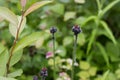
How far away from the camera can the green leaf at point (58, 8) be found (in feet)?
6.73

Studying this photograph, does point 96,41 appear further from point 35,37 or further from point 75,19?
point 35,37

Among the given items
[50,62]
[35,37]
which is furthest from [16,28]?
[50,62]

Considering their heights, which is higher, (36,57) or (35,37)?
(35,37)

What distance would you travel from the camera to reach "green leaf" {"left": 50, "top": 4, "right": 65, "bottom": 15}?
2.05 meters

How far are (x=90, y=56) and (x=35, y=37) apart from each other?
1.15 m

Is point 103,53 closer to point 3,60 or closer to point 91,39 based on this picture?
point 91,39

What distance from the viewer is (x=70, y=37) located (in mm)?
2018

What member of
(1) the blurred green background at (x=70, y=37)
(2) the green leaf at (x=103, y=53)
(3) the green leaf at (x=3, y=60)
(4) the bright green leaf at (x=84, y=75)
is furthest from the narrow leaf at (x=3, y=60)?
(2) the green leaf at (x=103, y=53)

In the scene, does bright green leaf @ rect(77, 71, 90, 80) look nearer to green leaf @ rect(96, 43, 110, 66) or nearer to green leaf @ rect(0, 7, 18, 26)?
green leaf @ rect(96, 43, 110, 66)

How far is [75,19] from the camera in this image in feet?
6.93

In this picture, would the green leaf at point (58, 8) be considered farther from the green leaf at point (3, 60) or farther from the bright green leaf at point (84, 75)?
the green leaf at point (3, 60)

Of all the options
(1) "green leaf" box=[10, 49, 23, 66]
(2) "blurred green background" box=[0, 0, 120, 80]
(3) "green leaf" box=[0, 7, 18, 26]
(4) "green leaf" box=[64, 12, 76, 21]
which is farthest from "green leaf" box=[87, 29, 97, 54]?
(3) "green leaf" box=[0, 7, 18, 26]

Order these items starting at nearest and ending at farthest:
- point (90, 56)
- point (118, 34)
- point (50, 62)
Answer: point (50, 62)
point (90, 56)
point (118, 34)

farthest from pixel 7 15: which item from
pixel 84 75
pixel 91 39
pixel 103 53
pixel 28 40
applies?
pixel 103 53
